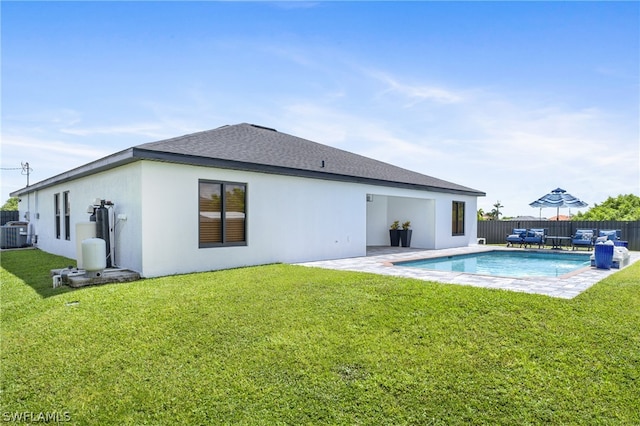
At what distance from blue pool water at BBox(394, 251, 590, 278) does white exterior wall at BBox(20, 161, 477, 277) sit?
8.53ft

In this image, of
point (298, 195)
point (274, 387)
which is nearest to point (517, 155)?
point (298, 195)

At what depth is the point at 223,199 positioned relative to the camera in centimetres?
957

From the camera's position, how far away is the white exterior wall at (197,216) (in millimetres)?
8500

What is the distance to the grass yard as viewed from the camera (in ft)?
11.1

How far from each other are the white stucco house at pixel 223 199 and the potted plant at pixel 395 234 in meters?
2.22

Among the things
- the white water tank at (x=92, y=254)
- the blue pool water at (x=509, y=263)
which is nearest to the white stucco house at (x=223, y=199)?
the white water tank at (x=92, y=254)

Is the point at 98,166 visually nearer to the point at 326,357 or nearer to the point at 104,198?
the point at 104,198

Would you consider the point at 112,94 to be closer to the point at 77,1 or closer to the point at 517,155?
the point at 77,1

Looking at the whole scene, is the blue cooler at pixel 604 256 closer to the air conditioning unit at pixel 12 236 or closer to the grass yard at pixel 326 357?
the grass yard at pixel 326 357

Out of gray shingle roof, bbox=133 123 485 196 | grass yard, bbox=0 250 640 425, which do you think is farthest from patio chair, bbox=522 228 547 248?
grass yard, bbox=0 250 640 425

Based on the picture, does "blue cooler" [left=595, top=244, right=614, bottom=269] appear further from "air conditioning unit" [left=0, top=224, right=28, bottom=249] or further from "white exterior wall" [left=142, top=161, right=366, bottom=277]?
"air conditioning unit" [left=0, top=224, right=28, bottom=249]

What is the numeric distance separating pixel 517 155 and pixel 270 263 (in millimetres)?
16867

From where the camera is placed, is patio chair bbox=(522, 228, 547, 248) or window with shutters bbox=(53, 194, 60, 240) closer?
window with shutters bbox=(53, 194, 60, 240)

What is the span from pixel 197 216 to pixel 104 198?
3348 mm
